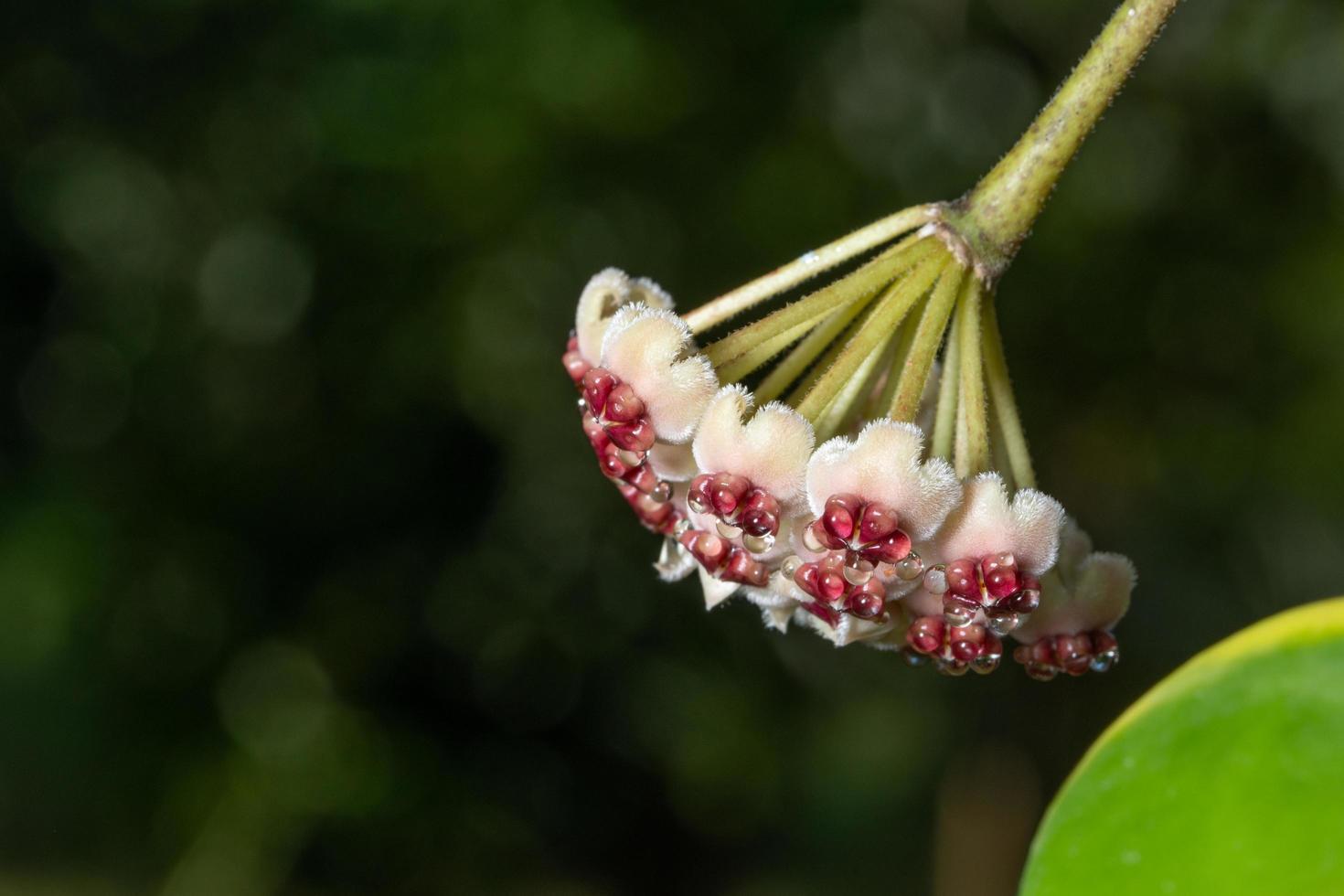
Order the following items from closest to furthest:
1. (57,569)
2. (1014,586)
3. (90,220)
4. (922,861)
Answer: (1014,586) < (57,569) < (90,220) < (922,861)

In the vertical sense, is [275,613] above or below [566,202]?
below

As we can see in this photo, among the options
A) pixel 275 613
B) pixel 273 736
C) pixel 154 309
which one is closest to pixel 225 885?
pixel 273 736

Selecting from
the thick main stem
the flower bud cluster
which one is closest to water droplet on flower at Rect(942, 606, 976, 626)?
the flower bud cluster

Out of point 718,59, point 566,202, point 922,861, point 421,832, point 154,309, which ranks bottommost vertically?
point 421,832

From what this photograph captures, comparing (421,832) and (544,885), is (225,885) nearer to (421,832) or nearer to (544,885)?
(421,832)

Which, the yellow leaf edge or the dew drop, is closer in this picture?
the yellow leaf edge

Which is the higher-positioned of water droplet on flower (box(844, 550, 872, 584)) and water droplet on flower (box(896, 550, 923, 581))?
water droplet on flower (box(896, 550, 923, 581))

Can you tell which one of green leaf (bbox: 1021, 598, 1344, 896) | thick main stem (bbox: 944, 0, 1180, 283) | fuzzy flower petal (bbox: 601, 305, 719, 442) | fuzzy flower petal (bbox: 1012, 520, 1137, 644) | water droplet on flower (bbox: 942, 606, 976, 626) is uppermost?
thick main stem (bbox: 944, 0, 1180, 283)

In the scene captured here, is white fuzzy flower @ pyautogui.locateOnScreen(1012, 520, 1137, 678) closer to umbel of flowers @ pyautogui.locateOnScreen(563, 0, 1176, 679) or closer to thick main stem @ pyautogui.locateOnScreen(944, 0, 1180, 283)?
umbel of flowers @ pyautogui.locateOnScreen(563, 0, 1176, 679)
